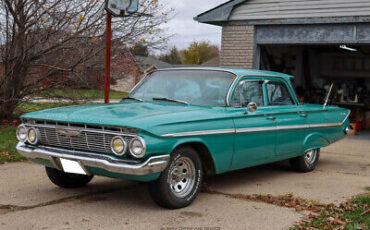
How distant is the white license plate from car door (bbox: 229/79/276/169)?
1.83 meters

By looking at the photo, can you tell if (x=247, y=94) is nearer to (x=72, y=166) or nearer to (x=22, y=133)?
(x=72, y=166)

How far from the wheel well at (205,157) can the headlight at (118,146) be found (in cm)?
87

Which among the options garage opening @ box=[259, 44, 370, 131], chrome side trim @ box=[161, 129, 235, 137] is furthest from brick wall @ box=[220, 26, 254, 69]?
chrome side trim @ box=[161, 129, 235, 137]

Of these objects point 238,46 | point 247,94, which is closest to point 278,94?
point 247,94

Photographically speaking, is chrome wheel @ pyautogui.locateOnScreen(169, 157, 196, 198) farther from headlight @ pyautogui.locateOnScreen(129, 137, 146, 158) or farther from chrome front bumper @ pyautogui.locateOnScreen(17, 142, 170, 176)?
headlight @ pyautogui.locateOnScreen(129, 137, 146, 158)

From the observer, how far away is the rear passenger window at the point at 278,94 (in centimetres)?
656

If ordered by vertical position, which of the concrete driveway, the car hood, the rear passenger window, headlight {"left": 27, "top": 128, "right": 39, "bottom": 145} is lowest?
the concrete driveway

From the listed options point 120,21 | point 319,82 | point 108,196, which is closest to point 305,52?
point 319,82

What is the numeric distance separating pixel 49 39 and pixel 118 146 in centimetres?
703

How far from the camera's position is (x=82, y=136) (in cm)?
477

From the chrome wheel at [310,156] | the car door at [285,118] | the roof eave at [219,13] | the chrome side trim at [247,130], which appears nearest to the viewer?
the chrome side trim at [247,130]

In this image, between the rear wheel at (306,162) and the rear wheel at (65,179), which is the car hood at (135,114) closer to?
the rear wheel at (65,179)

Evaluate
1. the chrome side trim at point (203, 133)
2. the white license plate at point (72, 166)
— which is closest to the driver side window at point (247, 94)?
the chrome side trim at point (203, 133)

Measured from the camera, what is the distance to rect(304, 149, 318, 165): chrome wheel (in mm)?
7266
